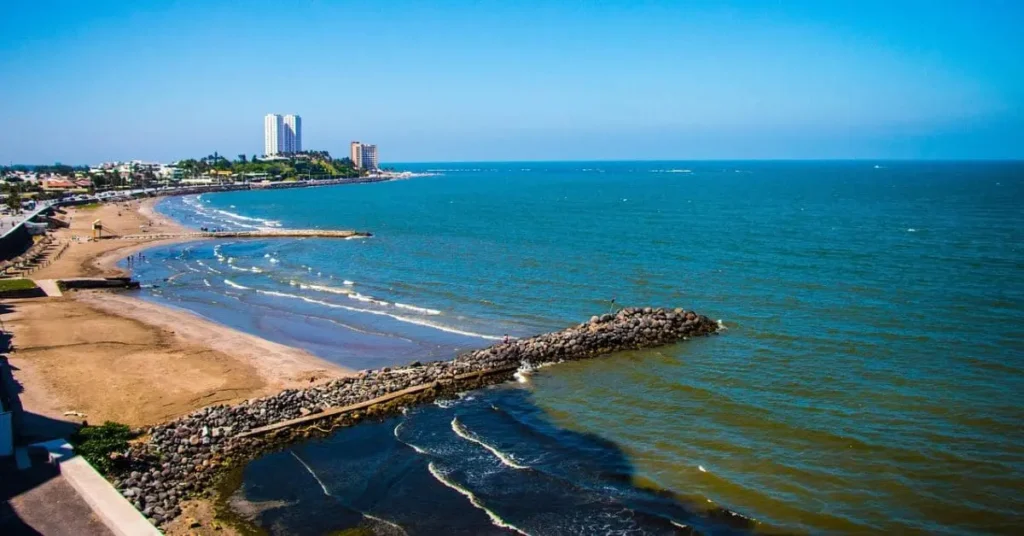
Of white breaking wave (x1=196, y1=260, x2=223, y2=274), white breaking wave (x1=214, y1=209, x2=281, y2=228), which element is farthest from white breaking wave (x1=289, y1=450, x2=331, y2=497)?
white breaking wave (x1=214, y1=209, x2=281, y2=228)

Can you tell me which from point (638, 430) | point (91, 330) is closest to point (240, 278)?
point (91, 330)

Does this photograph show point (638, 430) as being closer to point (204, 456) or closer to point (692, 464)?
point (692, 464)

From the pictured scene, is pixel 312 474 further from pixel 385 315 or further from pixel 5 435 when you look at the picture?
pixel 385 315

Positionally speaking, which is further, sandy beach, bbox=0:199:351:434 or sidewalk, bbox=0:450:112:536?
sandy beach, bbox=0:199:351:434

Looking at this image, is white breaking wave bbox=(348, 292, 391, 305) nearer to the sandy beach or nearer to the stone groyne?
the sandy beach

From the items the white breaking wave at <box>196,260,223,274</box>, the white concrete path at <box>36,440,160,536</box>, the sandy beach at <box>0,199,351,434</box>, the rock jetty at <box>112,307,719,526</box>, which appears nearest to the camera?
the white concrete path at <box>36,440,160,536</box>

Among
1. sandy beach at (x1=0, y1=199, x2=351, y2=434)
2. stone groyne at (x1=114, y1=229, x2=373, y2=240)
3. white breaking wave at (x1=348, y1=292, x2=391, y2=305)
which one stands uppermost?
stone groyne at (x1=114, y1=229, x2=373, y2=240)

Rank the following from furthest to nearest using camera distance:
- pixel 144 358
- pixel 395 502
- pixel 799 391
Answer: pixel 144 358
pixel 799 391
pixel 395 502
